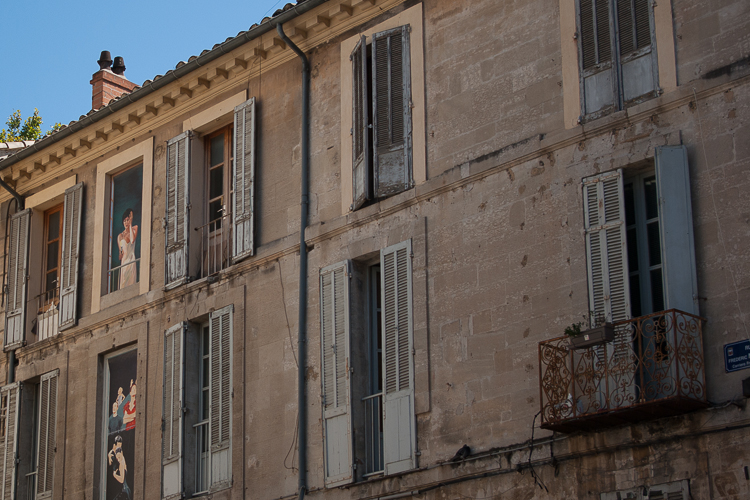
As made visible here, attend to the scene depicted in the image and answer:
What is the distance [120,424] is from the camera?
55.3ft

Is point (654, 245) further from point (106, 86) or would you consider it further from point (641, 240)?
point (106, 86)

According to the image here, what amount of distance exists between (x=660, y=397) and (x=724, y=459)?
0.70 meters

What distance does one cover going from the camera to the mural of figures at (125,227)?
1750cm

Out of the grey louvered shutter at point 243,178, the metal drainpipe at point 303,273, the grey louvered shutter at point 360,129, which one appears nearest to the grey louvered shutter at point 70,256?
the grey louvered shutter at point 243,178

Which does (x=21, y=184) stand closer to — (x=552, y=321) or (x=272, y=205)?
(x=272, y=205)

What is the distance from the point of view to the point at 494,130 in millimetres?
13461

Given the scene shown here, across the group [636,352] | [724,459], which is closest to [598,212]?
[636,352]

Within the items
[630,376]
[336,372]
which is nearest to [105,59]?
[336,372]

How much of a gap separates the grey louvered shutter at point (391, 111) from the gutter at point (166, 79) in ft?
3.72

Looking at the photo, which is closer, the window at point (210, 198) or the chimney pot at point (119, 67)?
the window at point (210, 198)

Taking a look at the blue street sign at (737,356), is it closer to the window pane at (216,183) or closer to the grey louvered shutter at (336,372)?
the grey louvered shutter at (336,372)

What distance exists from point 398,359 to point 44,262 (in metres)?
7.58

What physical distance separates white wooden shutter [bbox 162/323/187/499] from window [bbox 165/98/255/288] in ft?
2.48

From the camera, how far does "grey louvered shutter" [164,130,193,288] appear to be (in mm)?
16484
